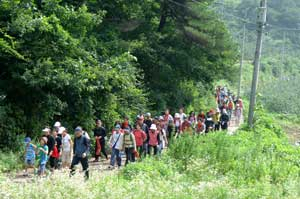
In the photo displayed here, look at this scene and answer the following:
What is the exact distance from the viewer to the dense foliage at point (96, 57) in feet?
60.9

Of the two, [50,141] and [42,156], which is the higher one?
[50,141]

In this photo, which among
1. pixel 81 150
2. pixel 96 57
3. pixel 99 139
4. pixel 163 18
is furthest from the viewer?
pixel 163 18

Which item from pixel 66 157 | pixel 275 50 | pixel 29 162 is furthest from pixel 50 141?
pixel 275 50

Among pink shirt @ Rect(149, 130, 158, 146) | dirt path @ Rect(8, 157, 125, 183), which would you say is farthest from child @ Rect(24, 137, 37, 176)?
pink shirt @ Rect(149, 130, 158, 146)

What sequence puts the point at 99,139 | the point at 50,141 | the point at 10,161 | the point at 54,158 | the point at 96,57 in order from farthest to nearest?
the point at 96,57
the point at 99,139
the point at 10,161
the point at 54,158
the point at 50,141

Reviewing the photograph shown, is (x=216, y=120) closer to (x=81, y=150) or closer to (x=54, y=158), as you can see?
(x=54, y=158)

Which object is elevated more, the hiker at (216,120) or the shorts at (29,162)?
the hiker at (216,120)

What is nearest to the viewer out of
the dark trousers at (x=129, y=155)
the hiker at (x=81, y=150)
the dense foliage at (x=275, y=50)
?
the hiker at (x=81, y=150)

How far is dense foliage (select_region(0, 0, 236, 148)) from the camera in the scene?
1856 centimetres

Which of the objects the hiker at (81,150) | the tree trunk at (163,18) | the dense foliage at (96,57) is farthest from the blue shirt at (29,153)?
the tree trunk at (163,18)

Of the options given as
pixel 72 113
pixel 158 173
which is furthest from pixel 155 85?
pixel 158 173

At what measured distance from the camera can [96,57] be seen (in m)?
22.5

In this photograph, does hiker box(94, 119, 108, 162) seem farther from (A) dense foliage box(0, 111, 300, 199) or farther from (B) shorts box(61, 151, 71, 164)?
(B) shorts box(61, 151, 71, 164)

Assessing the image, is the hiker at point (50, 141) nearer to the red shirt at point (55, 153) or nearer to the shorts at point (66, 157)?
the red shirt at point (55, 153)
